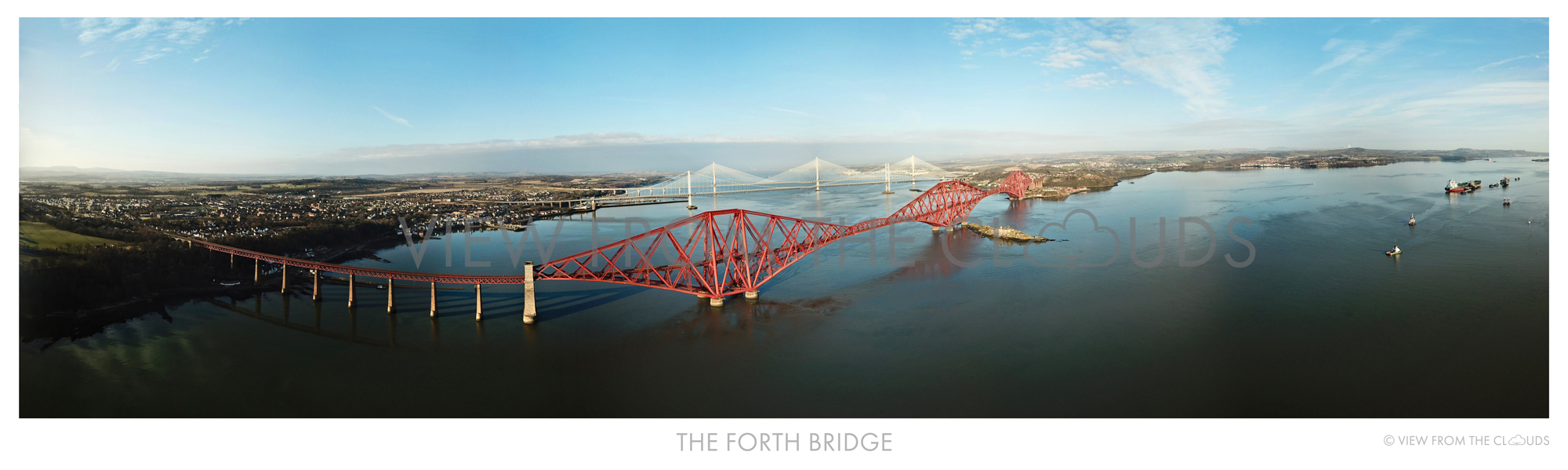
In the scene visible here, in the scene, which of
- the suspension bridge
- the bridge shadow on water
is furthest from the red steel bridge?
the suspension bridge

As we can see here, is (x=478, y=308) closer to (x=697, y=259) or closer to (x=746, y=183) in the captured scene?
(x=697, y=259)

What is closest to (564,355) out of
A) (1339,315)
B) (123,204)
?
(1339,315)

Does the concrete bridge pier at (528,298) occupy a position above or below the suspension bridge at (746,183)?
below

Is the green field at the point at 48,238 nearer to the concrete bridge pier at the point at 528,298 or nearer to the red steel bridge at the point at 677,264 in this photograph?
the red steel bridge at the point at 677,264

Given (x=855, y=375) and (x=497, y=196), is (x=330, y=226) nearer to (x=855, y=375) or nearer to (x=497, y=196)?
(x=497, y=196)

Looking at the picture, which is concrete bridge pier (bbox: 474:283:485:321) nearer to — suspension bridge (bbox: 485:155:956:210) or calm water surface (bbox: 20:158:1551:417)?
calm water surface (bbox: 20:158:1551:417)

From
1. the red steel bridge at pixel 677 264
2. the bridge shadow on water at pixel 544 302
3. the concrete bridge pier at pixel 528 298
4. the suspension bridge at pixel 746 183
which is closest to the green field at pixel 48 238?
the red steel bridge at pixel 677 264
